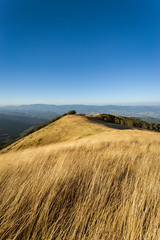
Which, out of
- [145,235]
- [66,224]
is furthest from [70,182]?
[145,235]

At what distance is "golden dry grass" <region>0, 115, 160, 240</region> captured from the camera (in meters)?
1.83

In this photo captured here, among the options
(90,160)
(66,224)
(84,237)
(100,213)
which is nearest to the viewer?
(84,237)

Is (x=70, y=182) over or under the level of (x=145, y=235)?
over

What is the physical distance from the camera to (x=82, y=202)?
2.29 meters

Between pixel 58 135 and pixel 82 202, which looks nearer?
pixel 82 202

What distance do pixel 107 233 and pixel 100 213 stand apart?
29cm

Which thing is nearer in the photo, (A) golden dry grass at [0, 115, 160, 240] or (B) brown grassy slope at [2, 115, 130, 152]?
(A) golden dry grass at [0, 115, 160, 240]

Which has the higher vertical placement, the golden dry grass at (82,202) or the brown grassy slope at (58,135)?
the golden dry grass at (82,202)

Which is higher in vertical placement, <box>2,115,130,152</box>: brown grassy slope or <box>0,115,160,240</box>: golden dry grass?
<box>0,115,160,240</box>: golden dry grass

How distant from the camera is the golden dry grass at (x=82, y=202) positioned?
1827mm

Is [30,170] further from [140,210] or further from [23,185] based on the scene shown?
[140,210]

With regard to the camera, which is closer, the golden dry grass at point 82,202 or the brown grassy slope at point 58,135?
the golden dry grass at point 82,202

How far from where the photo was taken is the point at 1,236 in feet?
5.85

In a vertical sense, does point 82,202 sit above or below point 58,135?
above
